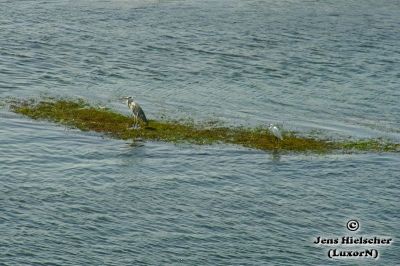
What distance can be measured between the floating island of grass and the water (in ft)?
3.43

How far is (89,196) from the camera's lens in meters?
36.5

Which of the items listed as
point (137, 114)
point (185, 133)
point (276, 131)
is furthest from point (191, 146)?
point (276, 131)

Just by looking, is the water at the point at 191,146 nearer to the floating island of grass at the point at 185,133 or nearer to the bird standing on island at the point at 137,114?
the floating island of grass at the point at 185,133

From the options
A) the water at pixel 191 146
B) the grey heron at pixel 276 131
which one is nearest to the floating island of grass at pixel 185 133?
the grey heron at pixel 276 131

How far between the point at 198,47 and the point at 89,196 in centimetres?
3366

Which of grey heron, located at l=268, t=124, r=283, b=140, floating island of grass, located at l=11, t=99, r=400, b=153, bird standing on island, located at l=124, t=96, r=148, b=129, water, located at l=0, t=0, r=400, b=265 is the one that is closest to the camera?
water, located at l=0, t=0, r=400, b=265

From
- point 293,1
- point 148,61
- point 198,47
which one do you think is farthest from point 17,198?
point 293,1

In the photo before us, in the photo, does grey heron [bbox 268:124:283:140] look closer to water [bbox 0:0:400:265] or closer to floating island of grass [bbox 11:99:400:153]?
floating island of grass [bbox 11:99:400:153]

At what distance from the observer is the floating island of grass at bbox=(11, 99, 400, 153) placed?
144ft

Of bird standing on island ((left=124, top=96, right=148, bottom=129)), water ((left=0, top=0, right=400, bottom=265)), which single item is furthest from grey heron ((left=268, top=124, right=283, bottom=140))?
bird standing on island ((left=124, top=96, right=148, bottom=129))

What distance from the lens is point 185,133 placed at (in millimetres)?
45125

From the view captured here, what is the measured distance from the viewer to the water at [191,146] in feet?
108

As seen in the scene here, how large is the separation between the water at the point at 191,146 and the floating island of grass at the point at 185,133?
1.05 m

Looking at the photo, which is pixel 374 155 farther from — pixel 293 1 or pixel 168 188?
pixel 293 1
